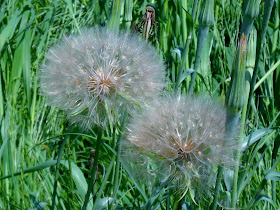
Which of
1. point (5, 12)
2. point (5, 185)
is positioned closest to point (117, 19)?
point (5, 185)

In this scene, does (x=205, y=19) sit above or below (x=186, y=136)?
above

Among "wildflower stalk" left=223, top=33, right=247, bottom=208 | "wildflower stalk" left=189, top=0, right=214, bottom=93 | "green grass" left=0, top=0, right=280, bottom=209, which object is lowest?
"green grass" left=0, top=0, right=280, bottom=209

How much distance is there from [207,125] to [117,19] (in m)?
0.43

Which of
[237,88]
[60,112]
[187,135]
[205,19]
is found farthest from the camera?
[60,112]

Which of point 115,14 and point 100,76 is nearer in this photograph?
point 100,76

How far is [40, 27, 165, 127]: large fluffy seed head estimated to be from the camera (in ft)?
3.94

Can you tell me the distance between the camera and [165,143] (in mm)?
1145

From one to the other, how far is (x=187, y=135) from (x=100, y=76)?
0.28 metres

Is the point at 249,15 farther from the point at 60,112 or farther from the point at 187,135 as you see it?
the point at 60,112

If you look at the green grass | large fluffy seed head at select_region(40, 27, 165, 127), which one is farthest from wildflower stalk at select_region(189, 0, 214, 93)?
the green grass

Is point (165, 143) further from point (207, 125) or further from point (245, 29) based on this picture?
point (245, 29)

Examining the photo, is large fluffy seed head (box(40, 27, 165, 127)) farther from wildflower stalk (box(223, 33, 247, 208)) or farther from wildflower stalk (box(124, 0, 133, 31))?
wildflower stalk (box(223, 33, 247, 208))

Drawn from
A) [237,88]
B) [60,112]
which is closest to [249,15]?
[237,88]

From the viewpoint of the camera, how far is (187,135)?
115cm
